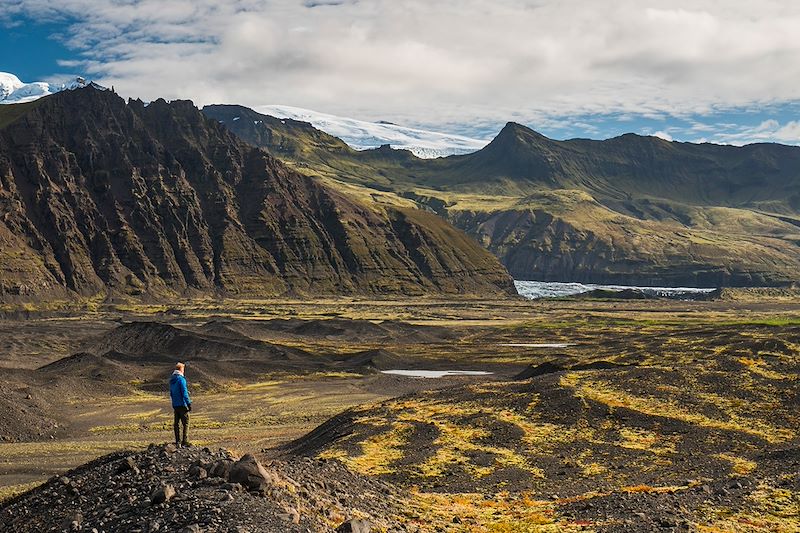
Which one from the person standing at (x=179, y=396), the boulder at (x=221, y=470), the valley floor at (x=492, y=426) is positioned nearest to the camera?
the boulder at (x=221, y=470)

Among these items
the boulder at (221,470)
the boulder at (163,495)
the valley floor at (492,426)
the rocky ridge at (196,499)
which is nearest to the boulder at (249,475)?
the rocky ridge at (196,499)

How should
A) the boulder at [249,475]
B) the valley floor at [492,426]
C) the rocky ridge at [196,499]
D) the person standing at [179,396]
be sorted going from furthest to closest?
the valley floor at [492,426]
the person standing at [179,396]
the boulder at [249,475]
the rocky ridge at [196,499]

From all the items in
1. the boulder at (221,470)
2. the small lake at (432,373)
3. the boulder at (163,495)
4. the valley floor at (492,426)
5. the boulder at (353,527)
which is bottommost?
the small lake at (432,373)

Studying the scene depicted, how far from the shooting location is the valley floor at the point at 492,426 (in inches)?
1225

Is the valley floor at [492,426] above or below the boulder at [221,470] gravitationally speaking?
below

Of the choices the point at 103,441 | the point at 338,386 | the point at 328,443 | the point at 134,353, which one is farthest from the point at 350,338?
the point at 328,443

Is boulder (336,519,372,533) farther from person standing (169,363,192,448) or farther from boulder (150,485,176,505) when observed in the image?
person standing (169,363,192,448)

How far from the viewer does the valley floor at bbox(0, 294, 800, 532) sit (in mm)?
31125

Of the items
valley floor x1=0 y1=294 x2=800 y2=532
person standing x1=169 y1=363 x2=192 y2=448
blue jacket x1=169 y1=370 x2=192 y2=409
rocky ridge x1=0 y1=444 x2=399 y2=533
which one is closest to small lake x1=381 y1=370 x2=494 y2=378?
valley floor x1=0 y1=294 x2=800 y2=532

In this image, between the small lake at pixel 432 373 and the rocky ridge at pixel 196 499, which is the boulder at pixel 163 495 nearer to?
the rocky ridge at pixel 196 499

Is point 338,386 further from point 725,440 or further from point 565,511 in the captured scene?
point 565,511

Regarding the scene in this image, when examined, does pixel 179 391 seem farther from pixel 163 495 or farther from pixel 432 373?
pixel 432 373

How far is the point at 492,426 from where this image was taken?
56469mm

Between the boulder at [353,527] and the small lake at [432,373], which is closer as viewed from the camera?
the boulder at [353,527]
